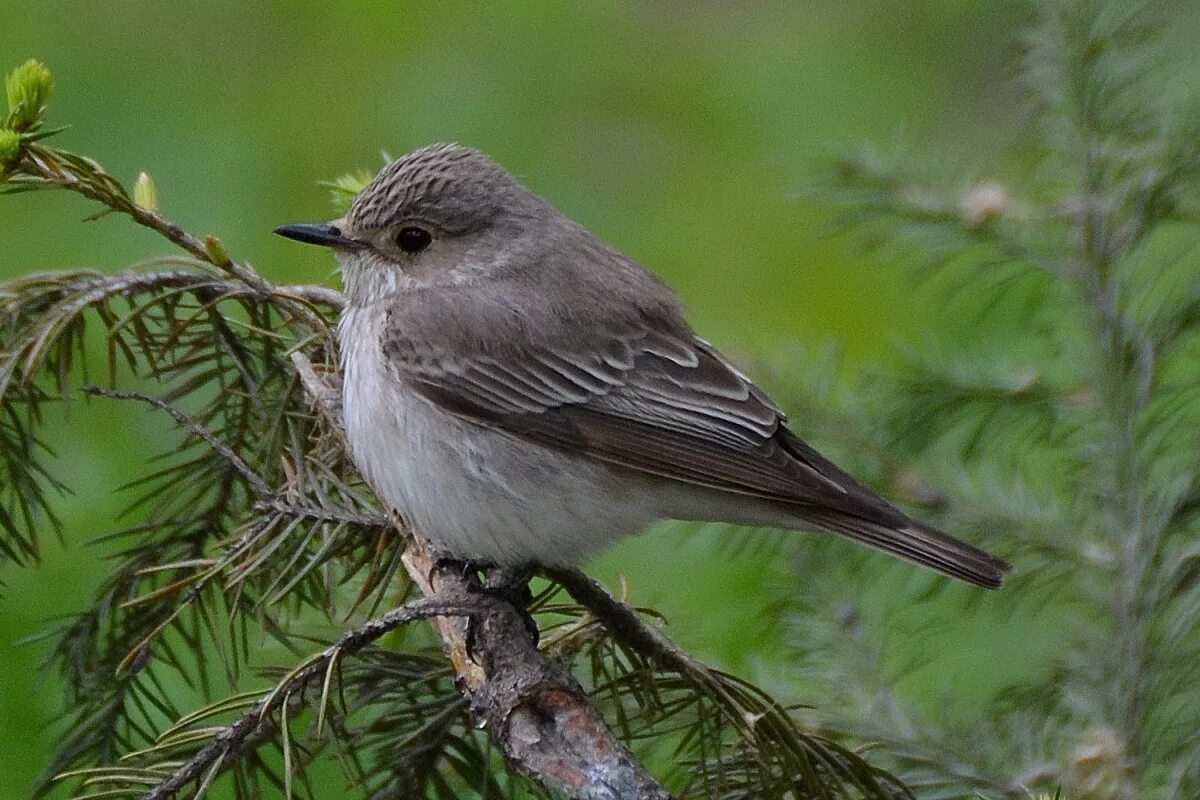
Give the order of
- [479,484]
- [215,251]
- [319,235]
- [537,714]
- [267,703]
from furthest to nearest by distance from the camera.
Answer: [319,235] → [479,484] → [215,251] → [537,714] → [267,703]

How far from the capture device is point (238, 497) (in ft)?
12.2

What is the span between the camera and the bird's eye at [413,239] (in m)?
4.48

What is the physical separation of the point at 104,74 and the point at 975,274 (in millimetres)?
5350

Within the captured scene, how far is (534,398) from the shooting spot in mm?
4207

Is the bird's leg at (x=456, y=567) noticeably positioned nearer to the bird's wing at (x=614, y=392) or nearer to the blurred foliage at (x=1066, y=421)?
the bird's wing at (x=614, y=392)

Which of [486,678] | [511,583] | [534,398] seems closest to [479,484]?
[534,398]

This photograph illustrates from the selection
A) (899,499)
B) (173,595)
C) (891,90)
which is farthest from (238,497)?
(891,90)

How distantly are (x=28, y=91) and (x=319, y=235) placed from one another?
4.02 ft

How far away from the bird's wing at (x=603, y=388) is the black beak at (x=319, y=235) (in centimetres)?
22

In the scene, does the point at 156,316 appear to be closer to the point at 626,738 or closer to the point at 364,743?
the point at 364,743

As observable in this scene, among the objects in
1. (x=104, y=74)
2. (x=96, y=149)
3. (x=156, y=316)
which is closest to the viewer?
(x=156, y=316)

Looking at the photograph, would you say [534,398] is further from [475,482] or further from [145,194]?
[145,194]

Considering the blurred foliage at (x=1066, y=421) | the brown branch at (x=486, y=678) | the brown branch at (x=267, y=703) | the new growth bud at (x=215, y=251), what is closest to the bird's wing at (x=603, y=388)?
the blurred foliage at (x=1066, y=421)

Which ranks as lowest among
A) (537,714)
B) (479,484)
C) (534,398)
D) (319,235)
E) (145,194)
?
(537,714)
